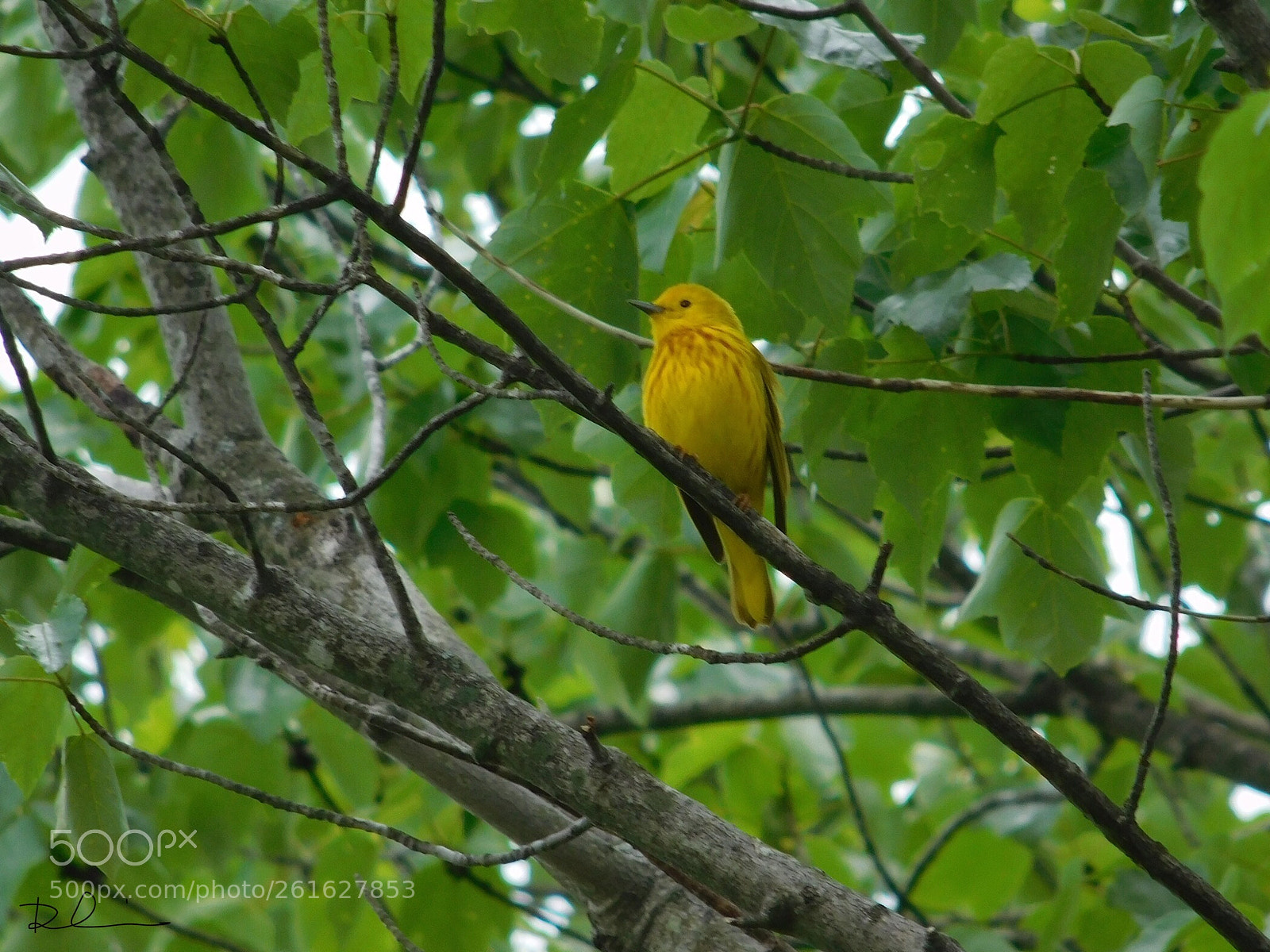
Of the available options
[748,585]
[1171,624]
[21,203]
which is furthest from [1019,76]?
[748,585]

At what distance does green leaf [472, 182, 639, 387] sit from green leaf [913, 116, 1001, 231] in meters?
0.65

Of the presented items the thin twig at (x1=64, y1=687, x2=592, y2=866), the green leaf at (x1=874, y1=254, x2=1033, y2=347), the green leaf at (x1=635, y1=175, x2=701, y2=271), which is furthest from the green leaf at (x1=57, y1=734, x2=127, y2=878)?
the green leaf at (x1=874, y1=254, x2=1033, y2=347)

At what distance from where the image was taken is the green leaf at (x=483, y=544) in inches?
150

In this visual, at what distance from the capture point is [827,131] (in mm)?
2473

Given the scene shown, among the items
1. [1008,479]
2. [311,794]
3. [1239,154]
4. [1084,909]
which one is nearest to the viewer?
[1239,154]

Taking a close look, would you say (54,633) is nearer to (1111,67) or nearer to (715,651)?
(715,651)

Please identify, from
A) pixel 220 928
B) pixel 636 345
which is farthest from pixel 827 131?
pixel 220 928

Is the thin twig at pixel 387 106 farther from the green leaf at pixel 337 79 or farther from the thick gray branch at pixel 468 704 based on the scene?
the thick gray branch at pixel 468 704

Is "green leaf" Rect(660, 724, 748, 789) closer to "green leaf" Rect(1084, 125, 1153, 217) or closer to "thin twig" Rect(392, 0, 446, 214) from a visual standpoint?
"green leaf" Rect(1084, 125, 1153, 217)

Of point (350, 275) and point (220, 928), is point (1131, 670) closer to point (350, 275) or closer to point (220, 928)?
point (220, 928)

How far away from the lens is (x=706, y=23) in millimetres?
2418

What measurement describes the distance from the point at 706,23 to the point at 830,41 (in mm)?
281

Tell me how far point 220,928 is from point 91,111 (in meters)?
2.80

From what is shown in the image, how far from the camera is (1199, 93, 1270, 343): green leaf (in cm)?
110
